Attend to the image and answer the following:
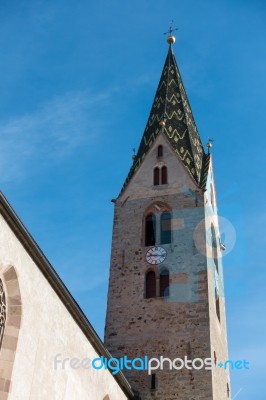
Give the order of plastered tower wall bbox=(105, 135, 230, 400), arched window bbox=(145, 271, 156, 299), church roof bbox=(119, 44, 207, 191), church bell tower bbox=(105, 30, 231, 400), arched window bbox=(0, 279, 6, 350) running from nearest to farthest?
arched window bbox=(0, 279, 6, 350) → plastered tower wall bbox=(105, 135, 230, 400) → church bell tower bbox=(105, 30, 231, 400) → arched window bbox=(145, 271, 156, 299) → church roof bbox=(119, 44, 207, 191)

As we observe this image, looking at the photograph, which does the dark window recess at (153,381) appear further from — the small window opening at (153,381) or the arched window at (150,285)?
the arched window at (150,285)

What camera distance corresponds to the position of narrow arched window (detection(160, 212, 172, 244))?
84.3 feet

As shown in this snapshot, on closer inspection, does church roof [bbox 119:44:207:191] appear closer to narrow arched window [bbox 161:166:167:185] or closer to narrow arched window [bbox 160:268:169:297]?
narrow arched window [bbox 161:166:167:185]

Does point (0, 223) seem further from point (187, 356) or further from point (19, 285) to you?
point (187, 356)

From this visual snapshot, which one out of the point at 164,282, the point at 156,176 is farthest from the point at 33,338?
the point at 156,176

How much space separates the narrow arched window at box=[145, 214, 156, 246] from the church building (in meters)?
0.05

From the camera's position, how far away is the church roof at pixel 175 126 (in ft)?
96.2

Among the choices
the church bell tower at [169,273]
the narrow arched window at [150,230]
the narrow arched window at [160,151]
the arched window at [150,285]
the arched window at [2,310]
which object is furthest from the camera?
the narrow arched window at [160,151]

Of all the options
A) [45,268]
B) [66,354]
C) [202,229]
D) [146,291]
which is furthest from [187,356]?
[45,268]

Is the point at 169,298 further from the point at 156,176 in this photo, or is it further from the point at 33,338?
the point at 33,338

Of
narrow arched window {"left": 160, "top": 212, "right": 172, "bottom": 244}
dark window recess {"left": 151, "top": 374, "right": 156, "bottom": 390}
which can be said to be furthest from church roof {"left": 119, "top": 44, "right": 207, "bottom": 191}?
dark window recess {"left": 151, "top": 374, "right": 156, "bottom": 390}

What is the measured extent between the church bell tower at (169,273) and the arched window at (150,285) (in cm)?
4

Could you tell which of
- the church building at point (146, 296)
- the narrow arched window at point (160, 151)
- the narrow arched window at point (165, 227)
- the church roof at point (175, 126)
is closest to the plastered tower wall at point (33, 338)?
the church building at point (146, 296)

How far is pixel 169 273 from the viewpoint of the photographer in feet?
79.9
